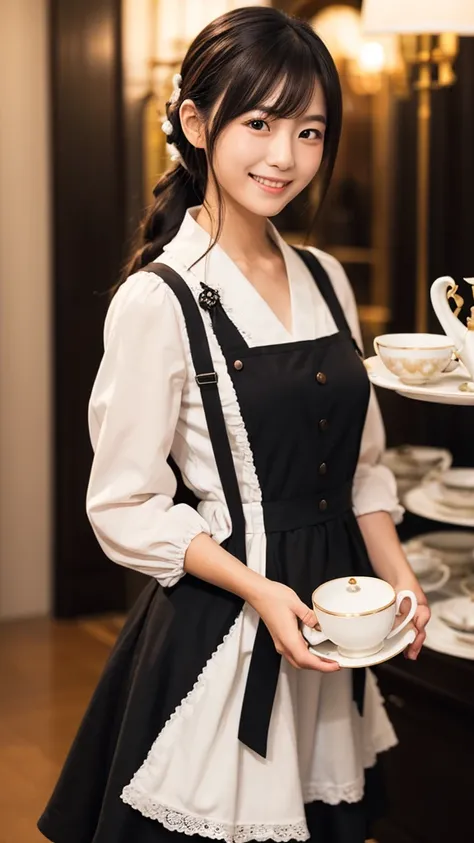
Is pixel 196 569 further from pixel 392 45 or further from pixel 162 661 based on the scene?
pixel 392 45

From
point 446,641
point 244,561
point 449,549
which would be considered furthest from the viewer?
point 449,549

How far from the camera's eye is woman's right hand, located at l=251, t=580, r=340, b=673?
5.39 feet

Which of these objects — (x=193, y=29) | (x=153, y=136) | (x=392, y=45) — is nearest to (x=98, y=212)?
(x=153, y=136)

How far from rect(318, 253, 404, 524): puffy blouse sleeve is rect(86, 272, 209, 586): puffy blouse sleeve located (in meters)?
0.37

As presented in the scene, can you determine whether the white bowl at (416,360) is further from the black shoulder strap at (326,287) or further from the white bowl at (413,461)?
the white bowl at (413,461)

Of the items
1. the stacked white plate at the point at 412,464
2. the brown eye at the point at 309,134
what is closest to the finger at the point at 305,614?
the brown eye at the point at 309,134

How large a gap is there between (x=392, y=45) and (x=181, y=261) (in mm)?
2944

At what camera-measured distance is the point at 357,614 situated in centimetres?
158

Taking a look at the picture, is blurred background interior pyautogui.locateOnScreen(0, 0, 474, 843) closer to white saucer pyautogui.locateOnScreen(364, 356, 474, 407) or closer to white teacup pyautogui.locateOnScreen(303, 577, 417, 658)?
white saucer pyautogui.locateOnScreen(364, 356, 474, 407)

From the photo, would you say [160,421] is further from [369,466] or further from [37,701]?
[37,701]

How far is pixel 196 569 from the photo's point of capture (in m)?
1.74

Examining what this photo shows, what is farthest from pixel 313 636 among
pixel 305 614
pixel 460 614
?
pixel 460 614

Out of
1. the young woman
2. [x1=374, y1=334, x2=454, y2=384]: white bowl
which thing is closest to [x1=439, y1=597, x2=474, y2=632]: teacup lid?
the young woman

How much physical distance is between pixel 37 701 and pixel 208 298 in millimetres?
2227
